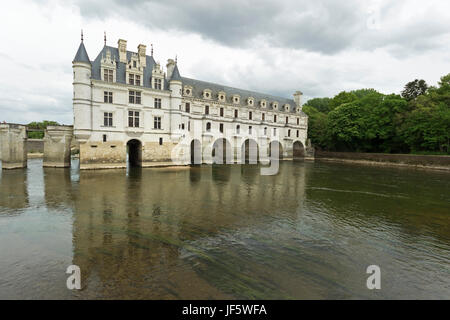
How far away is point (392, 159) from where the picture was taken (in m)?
44.3

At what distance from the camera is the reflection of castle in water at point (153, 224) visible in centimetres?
604

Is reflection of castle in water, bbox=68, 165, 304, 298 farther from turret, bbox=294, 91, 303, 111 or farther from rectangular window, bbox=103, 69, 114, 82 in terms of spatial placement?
turret, bbox=294, 91, 303, 111

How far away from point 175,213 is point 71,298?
676 centimetres

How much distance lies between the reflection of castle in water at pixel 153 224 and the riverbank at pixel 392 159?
33.5 metres

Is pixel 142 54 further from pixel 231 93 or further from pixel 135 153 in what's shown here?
pixel 231 93

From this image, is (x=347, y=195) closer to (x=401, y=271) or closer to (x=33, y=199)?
(x=401, y=271)

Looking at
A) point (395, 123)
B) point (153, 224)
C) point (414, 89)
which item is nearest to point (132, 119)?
point (153, 224)

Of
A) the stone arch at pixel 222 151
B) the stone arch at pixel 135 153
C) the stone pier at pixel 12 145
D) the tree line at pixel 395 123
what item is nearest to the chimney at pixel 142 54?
the stone arch at pixel 135 153

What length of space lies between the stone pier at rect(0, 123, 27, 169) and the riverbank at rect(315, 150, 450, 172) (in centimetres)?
5602

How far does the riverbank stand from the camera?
125 feet

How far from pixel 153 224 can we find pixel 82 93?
22612 mm

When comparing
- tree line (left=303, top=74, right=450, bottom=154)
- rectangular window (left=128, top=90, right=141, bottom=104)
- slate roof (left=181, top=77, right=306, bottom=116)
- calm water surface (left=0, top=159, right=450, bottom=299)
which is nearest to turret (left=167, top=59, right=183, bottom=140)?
rectangular window (left=128, top=90, right=141, bottom=104)

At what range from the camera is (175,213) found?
1198cm
